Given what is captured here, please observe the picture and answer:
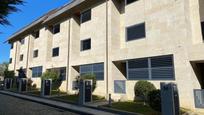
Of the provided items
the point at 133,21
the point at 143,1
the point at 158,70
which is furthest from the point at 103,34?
the point at 158,70

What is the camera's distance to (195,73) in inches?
532

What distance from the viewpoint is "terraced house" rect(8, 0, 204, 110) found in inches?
547

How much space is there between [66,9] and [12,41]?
2547cm

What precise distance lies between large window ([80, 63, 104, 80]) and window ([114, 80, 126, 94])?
2133 mm

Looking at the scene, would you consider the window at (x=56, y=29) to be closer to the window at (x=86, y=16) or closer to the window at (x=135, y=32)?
the window at (x=86, y=16)

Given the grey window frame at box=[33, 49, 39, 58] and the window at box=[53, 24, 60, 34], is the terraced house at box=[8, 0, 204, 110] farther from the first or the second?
the grey window frame at box=[33, 49, 39, 58]

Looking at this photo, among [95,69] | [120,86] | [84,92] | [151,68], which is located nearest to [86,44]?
[95,69]

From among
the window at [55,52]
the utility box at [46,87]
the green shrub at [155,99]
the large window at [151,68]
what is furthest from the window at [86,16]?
the green shrub at [155,99]

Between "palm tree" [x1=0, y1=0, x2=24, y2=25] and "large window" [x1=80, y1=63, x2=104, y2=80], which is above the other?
"palm tree" [x1=0, y1=0, x2=24, y2=25]

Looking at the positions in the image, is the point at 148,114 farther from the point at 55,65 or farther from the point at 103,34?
the point at 55,65

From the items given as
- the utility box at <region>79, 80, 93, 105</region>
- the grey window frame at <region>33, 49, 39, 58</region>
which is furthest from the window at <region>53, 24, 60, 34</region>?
the utility box at <region>79, 80, 93, 105</region>

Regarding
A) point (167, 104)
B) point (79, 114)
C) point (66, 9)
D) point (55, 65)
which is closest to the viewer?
point (167, 104)

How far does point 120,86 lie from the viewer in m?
18.3

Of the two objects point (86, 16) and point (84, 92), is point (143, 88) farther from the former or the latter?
point (86, 16)
